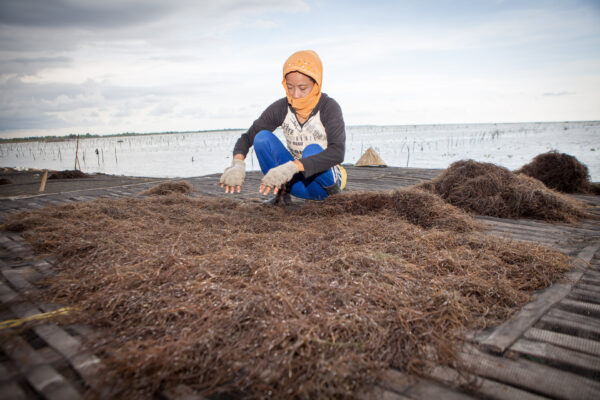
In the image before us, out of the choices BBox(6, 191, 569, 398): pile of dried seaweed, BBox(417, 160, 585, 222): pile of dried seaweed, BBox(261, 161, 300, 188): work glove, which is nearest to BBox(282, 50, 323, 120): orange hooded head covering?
BBox(261, 161, 300, 188): work glove

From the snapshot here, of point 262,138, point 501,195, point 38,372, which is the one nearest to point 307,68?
point 262,138

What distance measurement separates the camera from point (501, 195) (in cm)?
365

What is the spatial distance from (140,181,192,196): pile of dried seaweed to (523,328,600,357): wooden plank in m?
4.35

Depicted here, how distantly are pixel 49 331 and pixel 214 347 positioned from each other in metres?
0.75

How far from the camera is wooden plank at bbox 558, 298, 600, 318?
5.09 feet

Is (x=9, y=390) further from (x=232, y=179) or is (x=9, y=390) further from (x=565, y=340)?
(x=232, y=179)

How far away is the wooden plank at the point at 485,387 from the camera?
1.04m

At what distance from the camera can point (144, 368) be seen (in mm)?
1075

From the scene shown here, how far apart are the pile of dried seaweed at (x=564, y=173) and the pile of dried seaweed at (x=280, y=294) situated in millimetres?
3366

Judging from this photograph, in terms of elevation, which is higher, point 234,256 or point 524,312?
→ point 234,256

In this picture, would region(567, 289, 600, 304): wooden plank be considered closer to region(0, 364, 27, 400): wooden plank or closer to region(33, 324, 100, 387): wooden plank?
region(33, 324, 100, 387): wooden plank

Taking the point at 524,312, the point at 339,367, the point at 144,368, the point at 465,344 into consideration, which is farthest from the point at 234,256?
the point at 524,312

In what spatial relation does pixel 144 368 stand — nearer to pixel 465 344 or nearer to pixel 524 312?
pixel 465 344

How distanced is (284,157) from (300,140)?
0.28m
